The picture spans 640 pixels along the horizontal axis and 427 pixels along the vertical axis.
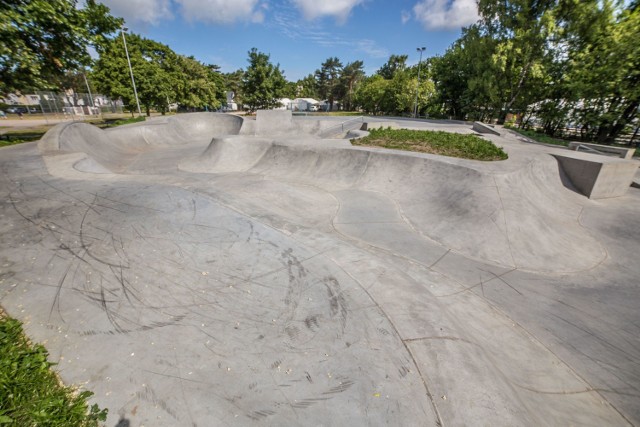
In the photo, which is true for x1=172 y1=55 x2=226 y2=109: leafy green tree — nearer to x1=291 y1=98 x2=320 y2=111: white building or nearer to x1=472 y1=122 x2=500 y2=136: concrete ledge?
x1=291 y1=98 x2=320 y2=111: white building

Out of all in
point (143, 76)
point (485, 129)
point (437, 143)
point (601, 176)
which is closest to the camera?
point (601, 176)

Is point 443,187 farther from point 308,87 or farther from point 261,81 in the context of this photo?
point 308,87

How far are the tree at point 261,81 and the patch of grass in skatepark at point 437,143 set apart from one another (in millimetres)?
33395

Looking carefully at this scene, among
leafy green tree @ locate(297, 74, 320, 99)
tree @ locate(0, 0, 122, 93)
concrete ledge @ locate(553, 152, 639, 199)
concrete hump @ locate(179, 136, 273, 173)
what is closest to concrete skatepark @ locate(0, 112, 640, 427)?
concrete ledge @ locate(553, 152, 639, 199)

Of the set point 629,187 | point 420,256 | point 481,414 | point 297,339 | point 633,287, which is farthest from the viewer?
point 629,187

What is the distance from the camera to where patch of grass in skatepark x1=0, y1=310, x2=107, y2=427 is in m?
2.35

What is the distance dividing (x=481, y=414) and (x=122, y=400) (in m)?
3.91

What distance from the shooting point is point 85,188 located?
27.5ft

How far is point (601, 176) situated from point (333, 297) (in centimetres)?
1378

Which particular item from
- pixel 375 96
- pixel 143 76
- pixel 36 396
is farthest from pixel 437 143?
pixel 375 96

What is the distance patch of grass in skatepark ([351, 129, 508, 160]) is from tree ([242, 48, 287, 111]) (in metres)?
33.4

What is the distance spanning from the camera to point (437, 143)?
13.1m

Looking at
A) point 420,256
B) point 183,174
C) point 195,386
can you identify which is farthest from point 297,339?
point 183,174

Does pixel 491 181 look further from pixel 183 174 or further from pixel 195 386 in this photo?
pixel 183 174
